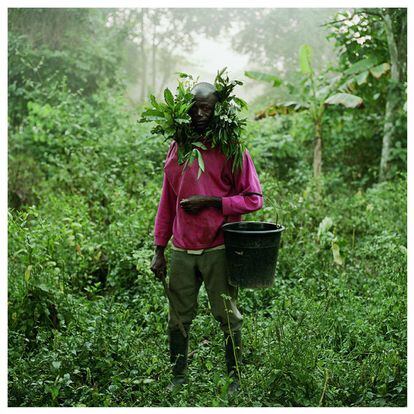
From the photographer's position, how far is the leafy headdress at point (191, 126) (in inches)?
122

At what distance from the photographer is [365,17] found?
852 centimetres

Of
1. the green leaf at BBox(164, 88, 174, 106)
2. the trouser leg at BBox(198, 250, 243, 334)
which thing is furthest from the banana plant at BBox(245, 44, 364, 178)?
the green leaf at BBox(164, 88, 174, 106)

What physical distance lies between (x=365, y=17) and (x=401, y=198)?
11.3 ft

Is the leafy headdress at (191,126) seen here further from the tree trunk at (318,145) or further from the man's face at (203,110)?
the tree trunk at (318,145)

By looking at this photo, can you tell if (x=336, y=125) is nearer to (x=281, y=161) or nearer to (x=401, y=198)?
(x=281, y=161)

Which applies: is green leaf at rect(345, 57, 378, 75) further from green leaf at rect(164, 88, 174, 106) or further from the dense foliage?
green leaf at rect(164, 88, 174, 106)

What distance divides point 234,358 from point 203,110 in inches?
61.2

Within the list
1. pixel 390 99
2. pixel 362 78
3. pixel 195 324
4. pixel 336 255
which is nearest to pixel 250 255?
pixel 195 324

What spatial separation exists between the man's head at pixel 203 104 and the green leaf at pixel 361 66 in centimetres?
572

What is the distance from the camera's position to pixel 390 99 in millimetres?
8289

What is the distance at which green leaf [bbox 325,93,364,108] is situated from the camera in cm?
777

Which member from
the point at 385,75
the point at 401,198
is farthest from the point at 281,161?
the point at 401,198

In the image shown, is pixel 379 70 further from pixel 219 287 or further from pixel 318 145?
pixel 219 287

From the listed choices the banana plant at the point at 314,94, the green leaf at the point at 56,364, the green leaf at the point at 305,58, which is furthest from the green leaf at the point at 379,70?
the green leaf at the point at 56,364
